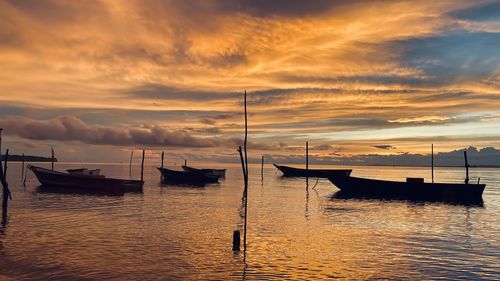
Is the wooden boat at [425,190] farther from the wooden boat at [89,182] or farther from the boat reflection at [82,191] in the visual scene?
the boat reflection at [82,191]

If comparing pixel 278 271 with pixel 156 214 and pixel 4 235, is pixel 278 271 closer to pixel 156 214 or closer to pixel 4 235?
pixel 4 235

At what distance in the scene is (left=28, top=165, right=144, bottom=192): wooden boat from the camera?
49.8 meters

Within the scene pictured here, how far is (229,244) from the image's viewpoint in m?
20.1

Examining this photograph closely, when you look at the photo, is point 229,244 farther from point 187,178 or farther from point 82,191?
point 187,178

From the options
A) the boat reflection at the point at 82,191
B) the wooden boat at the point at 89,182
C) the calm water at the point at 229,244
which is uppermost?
the wooden boat at the point at 89,182

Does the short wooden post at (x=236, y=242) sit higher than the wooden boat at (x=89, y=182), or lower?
lower

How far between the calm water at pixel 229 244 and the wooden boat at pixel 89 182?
585 inches

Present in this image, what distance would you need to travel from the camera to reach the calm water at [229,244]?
15328 millimetres

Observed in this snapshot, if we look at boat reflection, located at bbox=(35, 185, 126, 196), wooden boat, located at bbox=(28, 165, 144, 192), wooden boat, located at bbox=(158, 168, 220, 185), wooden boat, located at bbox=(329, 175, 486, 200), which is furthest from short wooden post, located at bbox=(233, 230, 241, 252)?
wooden boat, located at bbox=(158, 168, 220, 185)

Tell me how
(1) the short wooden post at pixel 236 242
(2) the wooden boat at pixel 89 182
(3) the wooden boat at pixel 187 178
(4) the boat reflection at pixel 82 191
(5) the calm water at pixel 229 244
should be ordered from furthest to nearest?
(3) the wooden boat at pixel 187 178 < (2) the wooden boat at pixel 89 182 < (4) the boat reflection at pixel 82 191 < (1) the short wooden post at pixel 236 242 < (5) the calm water at pixel 229 244

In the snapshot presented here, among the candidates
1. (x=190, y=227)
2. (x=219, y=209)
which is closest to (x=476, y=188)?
(x=219, y=209)

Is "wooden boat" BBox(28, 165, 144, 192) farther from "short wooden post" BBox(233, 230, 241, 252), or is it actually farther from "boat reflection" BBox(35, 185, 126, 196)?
"short wooden post" BBox(233, 230, 241, 252)

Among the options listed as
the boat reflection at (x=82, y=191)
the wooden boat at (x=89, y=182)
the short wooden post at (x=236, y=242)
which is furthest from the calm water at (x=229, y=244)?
the wooden boat at (x=89, y=182)

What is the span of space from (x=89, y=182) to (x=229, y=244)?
35677mm
